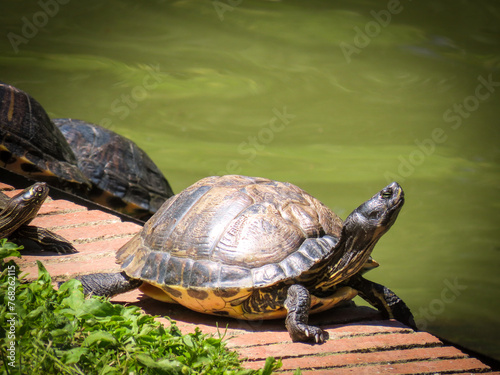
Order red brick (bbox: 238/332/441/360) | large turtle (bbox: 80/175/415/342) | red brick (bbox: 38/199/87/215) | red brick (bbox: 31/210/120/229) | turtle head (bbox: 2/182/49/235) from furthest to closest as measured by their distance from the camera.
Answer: red brick (bbox: 38/199/87/215) → red brick (bbox: 31/210/120/229) → turtle head (bbox: 2/182/49/235) → large turtle (bbox: 80/175/415/342) → red brick (bbox: 238/332/441/360)

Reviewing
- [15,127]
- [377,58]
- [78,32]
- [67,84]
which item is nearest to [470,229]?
[377,58]

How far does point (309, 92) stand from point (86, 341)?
352 inches

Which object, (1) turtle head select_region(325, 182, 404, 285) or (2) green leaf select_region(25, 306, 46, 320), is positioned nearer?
(2) green leaf select_region(25, 306, 46, 320)

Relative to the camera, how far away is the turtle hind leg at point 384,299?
3.05m

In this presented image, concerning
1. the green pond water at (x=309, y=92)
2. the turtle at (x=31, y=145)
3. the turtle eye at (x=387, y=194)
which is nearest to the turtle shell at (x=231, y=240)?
the turtle eye at (x=387, y=194)

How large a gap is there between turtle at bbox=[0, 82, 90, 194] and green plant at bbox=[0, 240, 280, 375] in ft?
9.69

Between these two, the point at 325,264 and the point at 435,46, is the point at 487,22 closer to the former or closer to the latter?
the point at 435,46

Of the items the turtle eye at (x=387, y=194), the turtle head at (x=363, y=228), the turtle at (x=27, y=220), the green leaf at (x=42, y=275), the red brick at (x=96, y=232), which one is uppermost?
the turtle eye at (x=387, y=194)

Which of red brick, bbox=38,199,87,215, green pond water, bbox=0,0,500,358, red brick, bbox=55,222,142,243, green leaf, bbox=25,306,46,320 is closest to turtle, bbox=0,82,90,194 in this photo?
red brick, bbox=38,199,87,215

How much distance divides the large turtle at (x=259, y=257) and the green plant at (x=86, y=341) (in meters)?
0.33

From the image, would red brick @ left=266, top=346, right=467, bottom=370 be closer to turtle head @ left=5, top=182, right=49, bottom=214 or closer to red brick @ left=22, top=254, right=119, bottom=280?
red brick @ left=22, top=254, right=119, bottom=280

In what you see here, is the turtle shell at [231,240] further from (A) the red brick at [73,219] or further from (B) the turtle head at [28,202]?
(A) the red brick at [73,219]

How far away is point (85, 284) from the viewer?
2938mm

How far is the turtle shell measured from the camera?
2.73m
